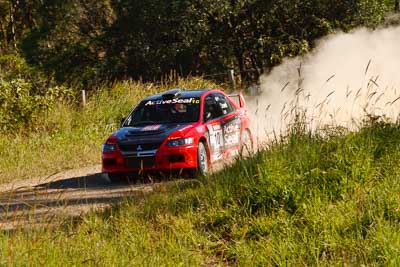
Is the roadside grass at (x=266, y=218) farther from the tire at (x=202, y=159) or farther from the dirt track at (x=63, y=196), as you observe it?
the tire at (x=202, y=159)

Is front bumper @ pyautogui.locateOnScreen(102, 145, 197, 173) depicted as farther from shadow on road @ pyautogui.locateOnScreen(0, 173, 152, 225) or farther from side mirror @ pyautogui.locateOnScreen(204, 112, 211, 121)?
side mirror @ pyautogui.locateOnScreen(204, 112, 211, 121)

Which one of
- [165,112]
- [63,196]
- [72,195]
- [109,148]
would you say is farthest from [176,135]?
[63,196]

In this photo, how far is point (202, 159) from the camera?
Result: 10484 mm

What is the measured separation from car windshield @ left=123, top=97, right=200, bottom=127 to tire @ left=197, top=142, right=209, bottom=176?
0.58 meters

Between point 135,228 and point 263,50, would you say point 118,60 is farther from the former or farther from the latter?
point 135,228

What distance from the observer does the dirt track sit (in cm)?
681

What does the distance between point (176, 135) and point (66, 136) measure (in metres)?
6.03

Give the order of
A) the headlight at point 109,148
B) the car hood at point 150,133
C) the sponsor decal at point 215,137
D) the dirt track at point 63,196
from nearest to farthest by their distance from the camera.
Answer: the dirt track at point 63,196
the car hood at point 150,133
the headlight at point 109,148
the sponsor decal at point 215,137

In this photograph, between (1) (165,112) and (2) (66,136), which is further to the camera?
(2) (66,136)

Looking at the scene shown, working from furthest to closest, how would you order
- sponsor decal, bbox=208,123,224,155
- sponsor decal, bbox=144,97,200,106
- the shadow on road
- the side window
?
1. the side window
2. sponsor decal, bbox=144,97,200,106
3. sponsor decal, bbox=208,123,224,155
4. the shadow on road

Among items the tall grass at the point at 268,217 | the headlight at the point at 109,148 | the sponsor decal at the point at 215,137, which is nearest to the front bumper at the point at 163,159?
the headlight at the point at 109,148

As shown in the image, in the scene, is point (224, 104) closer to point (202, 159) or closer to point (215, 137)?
point (215, 137)

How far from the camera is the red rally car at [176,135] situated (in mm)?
10078

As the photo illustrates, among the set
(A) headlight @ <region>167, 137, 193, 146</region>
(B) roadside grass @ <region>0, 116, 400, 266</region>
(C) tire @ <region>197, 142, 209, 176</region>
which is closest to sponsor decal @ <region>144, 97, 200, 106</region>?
(C) tire @ <region>197, 142, 209, 176</region>
